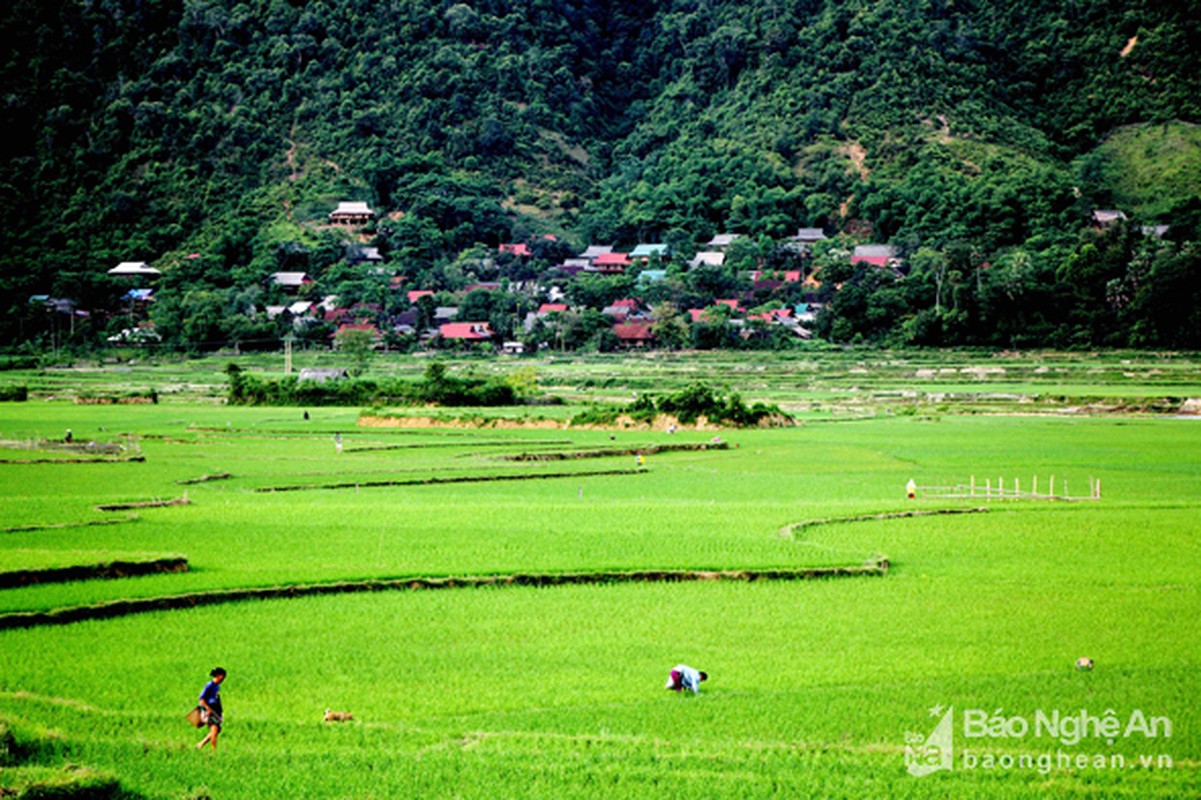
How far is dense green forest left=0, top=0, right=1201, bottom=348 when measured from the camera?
86562 mm

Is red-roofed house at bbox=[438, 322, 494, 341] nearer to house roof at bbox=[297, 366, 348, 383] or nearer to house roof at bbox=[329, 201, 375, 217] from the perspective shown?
house roof at bbox=[297, 366, 348, 383]

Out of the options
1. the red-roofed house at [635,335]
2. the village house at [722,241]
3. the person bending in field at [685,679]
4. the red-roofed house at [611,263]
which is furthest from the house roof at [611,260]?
the person bending in field at [685,679]

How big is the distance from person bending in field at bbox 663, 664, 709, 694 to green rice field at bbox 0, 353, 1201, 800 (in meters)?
0.12

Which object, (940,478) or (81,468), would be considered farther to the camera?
(81,468)

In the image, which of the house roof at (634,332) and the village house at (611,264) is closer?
the house roof at (634,332)

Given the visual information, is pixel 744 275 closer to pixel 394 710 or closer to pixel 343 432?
pixel 343 432

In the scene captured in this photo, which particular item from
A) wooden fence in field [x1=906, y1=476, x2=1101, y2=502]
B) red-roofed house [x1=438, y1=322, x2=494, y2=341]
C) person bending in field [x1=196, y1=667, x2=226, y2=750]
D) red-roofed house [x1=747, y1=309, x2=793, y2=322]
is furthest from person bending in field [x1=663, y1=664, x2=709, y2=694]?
red-roofed house [x1=438, y1=322, x2=494, y2=341]

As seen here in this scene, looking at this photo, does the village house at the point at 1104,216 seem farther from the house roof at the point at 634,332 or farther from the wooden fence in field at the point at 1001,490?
the wooden fence in field at the point at 1001,490

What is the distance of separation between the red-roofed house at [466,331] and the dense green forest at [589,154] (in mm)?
2197

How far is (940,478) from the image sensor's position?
29.2 meters

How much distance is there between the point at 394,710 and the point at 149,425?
35906mm

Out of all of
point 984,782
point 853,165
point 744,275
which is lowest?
point 984,782

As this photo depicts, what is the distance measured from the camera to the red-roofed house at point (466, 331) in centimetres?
8569

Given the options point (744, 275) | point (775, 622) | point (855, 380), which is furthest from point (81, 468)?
point (744, 275)
